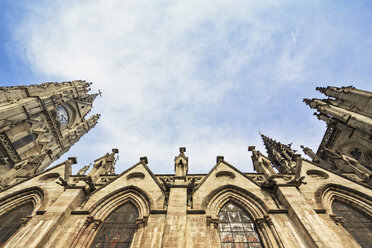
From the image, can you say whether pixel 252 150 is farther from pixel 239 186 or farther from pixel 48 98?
pixel 48 98

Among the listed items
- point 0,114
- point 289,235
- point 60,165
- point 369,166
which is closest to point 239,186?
point 289,235

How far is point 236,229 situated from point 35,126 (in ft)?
72.6

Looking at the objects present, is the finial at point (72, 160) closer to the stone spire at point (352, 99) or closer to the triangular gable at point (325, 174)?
the triangular gable at point (325, 174)

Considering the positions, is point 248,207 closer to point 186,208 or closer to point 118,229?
point 186,208

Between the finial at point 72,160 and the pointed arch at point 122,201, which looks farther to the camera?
the finial at point 72,160

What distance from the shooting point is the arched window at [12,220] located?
758 cm

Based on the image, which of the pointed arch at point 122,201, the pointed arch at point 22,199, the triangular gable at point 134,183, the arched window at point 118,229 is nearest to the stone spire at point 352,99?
the triangular gable at point 134,183

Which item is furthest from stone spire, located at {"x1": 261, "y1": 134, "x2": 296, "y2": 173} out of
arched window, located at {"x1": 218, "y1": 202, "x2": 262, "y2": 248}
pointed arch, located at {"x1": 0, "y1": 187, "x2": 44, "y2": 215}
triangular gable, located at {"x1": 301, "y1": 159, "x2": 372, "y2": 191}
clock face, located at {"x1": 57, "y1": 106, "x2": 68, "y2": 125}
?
clock face, located at {"x1": 57, "y1": 106, "x2": 68, "y2": 125}

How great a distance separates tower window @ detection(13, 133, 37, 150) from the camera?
18.1 meters

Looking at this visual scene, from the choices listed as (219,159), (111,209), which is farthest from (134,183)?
(219,159)

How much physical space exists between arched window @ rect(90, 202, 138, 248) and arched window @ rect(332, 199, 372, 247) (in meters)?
8.12

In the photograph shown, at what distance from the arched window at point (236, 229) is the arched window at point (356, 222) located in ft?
11.8

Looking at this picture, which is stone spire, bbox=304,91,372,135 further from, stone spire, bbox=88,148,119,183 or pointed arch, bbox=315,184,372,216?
stone spire, bbox=88,148,119,183

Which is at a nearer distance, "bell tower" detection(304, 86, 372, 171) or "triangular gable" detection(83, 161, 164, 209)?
"triangular gable" detection(83, 161, 164, 209)
